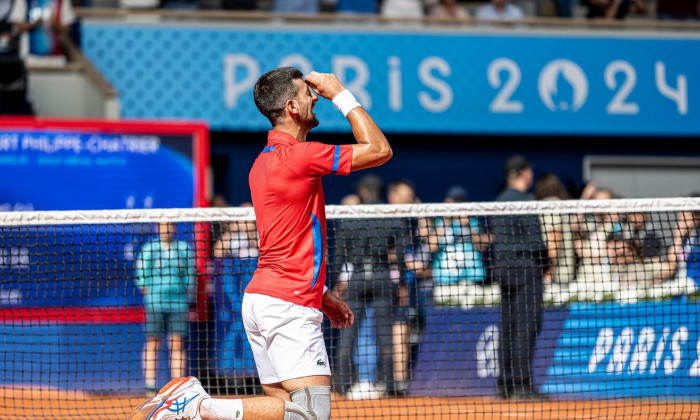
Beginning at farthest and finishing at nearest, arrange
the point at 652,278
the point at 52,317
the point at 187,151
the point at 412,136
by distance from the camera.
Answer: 1. the point at 412,136
2. the point at 187,151
3. the point at 52,317
4. the point at 652,278

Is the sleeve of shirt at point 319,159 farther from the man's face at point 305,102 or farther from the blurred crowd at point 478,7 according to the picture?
the blurred crowd at point 478,7

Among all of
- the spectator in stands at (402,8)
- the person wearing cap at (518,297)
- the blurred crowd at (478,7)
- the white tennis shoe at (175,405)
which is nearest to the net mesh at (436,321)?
the person wearing cap at (518,297)

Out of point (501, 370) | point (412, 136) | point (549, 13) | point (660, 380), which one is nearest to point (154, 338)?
point (501, 370)

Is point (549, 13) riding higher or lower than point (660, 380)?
higher

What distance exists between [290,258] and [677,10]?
1185 cm

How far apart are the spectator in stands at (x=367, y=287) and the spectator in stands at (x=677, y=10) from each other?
8131mm

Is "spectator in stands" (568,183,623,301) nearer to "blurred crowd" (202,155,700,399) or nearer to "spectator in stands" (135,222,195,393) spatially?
"blurred crowd" (202,155,700,399)

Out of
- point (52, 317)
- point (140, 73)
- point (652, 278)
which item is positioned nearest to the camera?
point (652, 278)

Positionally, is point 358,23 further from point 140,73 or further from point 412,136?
point 140,73

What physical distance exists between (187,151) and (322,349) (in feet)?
20.1

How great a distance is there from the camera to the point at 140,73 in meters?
13.0

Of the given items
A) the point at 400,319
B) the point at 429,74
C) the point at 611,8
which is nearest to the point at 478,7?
the point at 429,74

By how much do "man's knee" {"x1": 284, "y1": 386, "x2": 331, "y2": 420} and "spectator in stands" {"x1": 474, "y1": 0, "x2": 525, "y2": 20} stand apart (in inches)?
415

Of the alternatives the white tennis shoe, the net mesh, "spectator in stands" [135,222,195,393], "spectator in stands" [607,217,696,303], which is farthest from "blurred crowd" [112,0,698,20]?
the white tennis shoe
